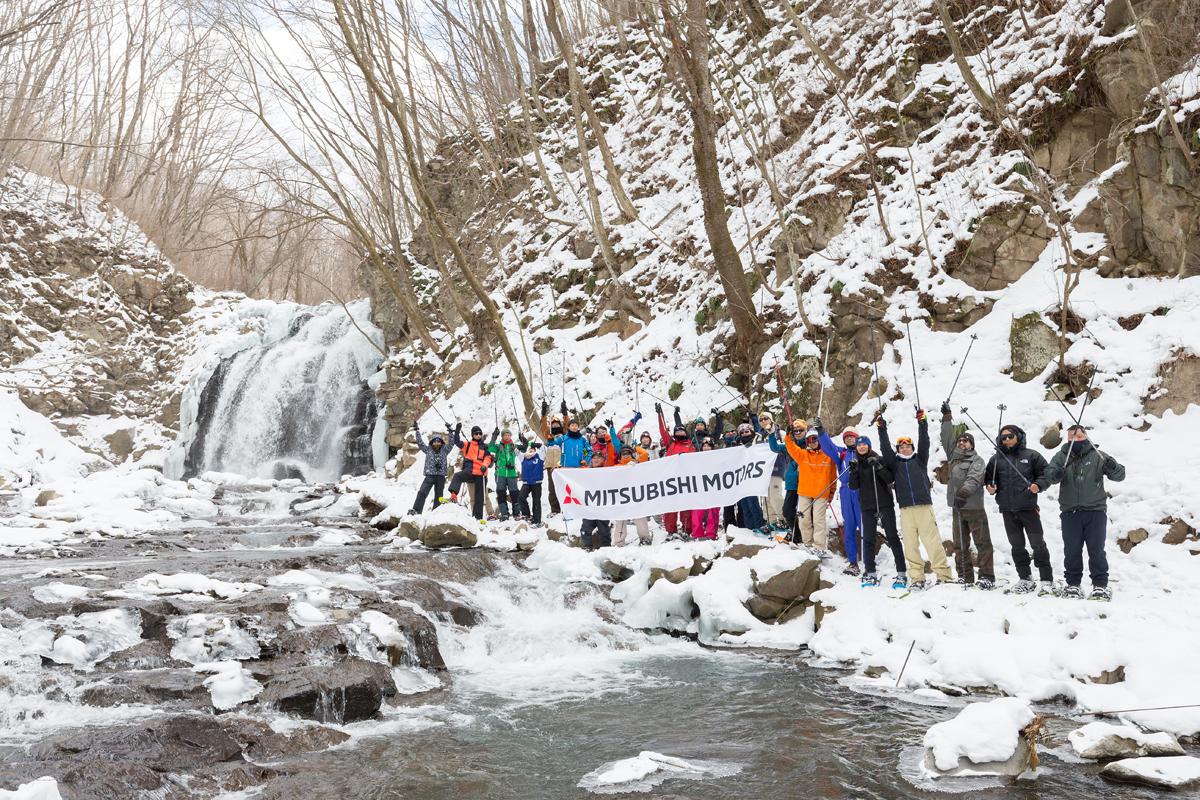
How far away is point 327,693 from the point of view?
6.86 m

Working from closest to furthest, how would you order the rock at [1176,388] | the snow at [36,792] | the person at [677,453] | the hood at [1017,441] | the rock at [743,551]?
the snow at [36,792]
the hood at [1017,441]
the rock at [1176,388]
the rock at [743,551]
the person at [677,453]

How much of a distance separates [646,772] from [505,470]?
27.8 feet

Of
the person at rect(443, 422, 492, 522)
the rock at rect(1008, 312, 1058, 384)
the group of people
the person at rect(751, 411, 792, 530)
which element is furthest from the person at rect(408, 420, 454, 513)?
the rock at rect(1008, 312, 1058, 384)

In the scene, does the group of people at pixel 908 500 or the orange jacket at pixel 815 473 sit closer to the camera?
the group of people at pixel 908 500

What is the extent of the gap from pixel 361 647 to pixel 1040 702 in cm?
618

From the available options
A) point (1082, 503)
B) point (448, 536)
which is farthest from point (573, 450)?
point (1082, 503)

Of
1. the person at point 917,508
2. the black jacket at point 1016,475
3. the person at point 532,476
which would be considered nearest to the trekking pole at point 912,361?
the person at point 917,508

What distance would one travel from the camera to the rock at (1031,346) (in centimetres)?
1099

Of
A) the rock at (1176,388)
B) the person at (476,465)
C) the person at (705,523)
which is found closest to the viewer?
the rock at (1176,388)

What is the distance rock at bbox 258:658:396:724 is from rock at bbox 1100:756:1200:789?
5.59 meters

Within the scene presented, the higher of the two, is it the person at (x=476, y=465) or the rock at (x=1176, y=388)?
the rock at (x=1176, y=388)

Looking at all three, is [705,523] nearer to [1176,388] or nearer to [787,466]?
[787,466]

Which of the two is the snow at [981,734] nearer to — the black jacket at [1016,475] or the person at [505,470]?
the black jacket at [1016,475]

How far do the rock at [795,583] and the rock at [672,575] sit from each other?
41.5 inches
